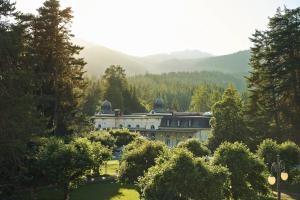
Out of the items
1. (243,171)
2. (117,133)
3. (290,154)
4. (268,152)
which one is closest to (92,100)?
(117,133)

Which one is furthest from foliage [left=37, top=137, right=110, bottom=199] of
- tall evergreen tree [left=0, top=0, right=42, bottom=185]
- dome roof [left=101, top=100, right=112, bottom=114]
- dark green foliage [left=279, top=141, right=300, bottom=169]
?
dome roof [left=101, top=100, right=112, bottom=114]

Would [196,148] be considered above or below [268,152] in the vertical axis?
below

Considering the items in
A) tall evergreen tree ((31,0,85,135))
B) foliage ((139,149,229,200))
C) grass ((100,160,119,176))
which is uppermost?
tall evergreen tree ((31,0,85,135))

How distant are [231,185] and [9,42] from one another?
2052 cm

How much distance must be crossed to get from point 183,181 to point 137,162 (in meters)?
11.1

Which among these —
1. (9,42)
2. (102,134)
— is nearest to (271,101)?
(102,134)

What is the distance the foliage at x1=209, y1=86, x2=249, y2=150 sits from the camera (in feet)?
202

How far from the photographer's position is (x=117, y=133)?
7525 centimetres

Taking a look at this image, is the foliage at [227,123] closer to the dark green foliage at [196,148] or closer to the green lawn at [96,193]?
the dark green foliage at [196,148]

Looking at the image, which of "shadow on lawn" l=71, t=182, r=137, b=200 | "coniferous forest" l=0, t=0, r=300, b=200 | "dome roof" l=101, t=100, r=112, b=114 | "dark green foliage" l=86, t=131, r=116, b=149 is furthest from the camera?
"dome roof" l=101, t=100, r=112, b=114

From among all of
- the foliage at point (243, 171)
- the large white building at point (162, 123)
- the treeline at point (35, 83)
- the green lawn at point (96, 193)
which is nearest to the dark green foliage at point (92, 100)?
the large white building at point (162, 123)

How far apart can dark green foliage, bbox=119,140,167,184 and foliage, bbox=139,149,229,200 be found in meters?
9.42

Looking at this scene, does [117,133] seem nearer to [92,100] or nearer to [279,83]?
[279,83]

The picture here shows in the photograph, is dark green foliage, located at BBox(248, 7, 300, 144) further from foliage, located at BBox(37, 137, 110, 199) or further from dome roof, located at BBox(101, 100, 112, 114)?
dome roof, located at BBox(101, 100, 112, 114)
